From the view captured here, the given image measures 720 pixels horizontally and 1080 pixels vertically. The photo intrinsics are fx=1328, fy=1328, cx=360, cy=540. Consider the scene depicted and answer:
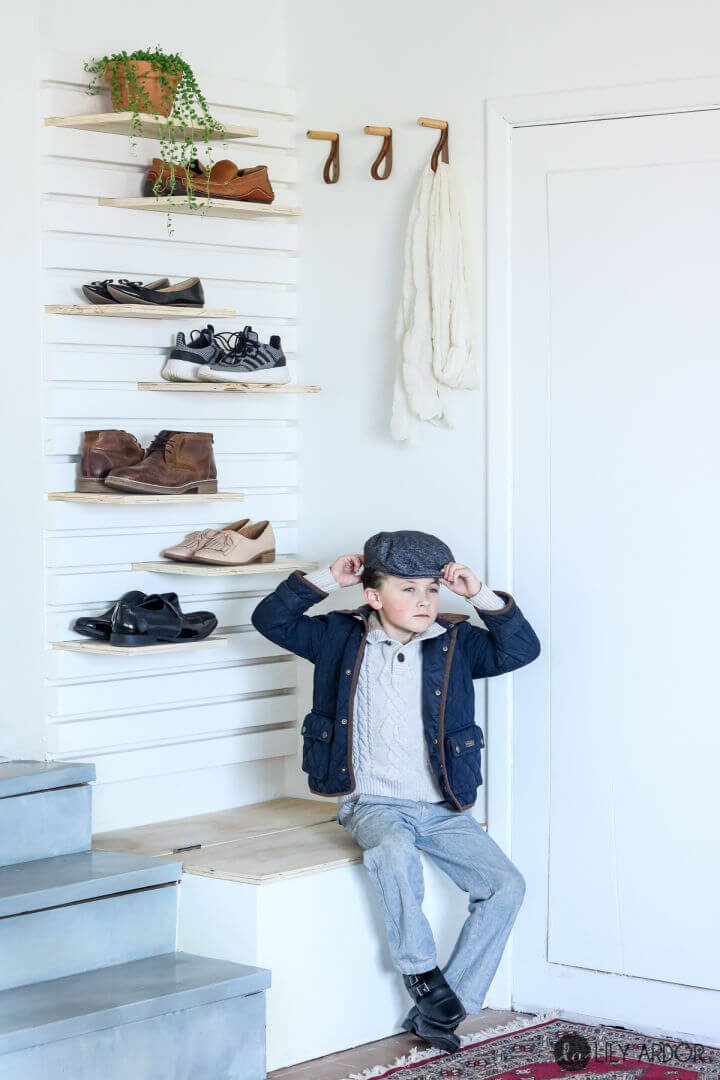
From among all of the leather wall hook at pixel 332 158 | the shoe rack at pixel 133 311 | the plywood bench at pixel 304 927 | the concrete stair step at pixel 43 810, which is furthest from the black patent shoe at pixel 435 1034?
the leather wall hook at pixel 332 158

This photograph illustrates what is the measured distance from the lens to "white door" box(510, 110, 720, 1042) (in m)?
3.18

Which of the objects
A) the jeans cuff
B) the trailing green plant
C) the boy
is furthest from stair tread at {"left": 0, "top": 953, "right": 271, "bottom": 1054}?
the trailing green plant

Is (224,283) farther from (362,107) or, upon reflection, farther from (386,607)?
(386,607)

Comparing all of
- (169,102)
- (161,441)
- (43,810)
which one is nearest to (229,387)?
(161,441)

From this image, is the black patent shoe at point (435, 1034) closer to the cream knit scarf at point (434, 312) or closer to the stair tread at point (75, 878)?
the stair tread at point (75, 878)

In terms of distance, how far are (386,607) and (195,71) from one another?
1.61 m

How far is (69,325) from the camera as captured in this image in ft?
11.3

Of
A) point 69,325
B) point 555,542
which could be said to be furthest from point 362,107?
point 555,542

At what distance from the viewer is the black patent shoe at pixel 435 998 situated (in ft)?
9.87

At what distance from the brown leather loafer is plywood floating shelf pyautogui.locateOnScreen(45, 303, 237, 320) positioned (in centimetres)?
31

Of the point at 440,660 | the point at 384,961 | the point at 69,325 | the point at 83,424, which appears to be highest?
the point at 69,325

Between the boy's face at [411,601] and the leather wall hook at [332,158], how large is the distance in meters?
1.24

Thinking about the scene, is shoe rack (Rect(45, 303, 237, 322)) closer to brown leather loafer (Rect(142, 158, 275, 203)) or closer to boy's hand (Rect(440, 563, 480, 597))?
brown leather loafer (Rect(142, 158, 275, 203))

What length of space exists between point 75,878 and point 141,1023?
1.31 feet
